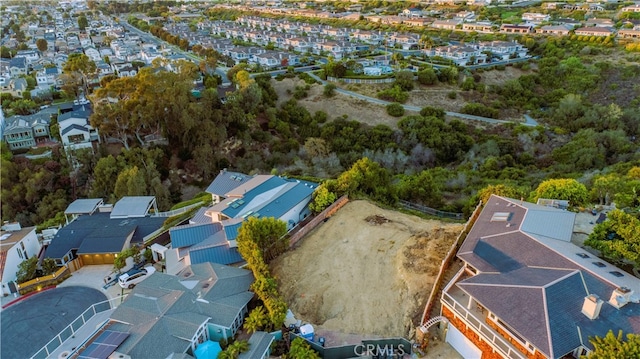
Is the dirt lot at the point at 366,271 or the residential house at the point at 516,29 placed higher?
the residential house at the point at 516,29

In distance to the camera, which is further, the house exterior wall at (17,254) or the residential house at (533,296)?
the house exterior wall at (17,254)

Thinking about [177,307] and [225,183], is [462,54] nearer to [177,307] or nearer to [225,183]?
[225,183]

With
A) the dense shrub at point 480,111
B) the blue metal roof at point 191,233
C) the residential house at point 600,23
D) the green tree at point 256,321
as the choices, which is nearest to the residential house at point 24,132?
the blue metal roof at point 191,233

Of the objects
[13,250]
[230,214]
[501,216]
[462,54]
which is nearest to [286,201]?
[230,214]

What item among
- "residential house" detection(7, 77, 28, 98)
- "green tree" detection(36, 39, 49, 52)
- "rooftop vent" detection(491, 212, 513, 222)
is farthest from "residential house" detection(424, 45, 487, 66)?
"green tree" detection(36, 39, 49, 52)

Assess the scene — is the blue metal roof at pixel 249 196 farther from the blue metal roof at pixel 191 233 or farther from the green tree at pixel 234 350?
the green tree at pixel 234 350
